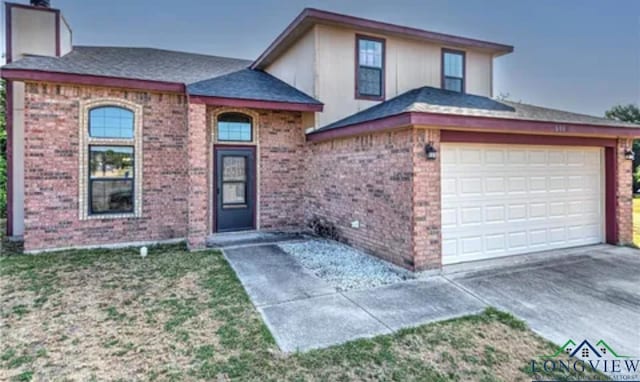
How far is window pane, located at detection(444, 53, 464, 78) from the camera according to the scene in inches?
412

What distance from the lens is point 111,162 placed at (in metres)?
7.97

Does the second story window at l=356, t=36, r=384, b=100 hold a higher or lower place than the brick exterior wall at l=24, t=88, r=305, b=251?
higher

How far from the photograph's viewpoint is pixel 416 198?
19.0ft

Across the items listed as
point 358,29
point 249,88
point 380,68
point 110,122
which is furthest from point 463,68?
point 110,122

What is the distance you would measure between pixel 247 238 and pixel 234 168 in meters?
1.93

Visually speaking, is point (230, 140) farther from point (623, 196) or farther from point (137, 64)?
point (623, 196)

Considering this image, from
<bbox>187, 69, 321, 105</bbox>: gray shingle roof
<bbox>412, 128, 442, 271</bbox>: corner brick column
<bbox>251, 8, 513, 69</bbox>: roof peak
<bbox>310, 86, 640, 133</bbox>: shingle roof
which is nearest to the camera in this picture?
<bbox>412, 128, 442, 271</bbox>: corner brick column

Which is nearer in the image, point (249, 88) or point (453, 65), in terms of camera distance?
point (249, 88)

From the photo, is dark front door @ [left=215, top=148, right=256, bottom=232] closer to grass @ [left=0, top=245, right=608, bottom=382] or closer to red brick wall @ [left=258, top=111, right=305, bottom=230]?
red brick wall @ [left=258, top=111, right=305, bottom=230]

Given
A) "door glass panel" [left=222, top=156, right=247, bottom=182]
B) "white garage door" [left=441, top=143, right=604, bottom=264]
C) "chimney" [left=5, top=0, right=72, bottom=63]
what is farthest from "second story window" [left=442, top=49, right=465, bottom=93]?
"chimney" [left=5, top=0, right=72, bottom=63]

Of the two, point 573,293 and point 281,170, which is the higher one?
point 281,170

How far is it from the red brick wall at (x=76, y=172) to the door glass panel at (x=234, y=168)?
101cm

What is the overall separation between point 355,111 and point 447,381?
7412 mm

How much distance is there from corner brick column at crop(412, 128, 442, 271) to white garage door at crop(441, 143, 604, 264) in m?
0.27
